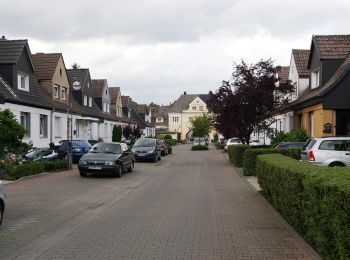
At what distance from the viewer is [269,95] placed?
93.0 feet

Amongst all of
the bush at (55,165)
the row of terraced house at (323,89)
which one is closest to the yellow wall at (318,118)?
the row of terraced house at (323,89)

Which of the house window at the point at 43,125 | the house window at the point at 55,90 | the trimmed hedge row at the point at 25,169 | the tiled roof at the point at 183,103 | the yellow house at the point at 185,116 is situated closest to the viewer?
the trimmed hedge row at the point at 25,169

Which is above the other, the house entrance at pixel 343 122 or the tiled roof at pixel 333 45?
the tiled roof at pixel 333 45

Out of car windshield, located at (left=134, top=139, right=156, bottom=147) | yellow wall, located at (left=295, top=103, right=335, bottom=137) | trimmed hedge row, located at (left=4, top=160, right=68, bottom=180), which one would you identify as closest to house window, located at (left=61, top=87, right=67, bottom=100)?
car windshield, located at (left=134, top=139, right=156, bottom=147)

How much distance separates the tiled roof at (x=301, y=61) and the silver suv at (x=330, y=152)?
15.7m

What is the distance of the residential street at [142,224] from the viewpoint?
736cm

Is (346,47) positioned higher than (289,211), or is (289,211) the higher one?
(346,47)

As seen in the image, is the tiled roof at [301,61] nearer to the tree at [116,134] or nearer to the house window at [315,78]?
the house window at [315,78]

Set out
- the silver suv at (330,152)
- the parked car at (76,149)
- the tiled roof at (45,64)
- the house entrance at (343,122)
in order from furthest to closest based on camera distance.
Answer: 1. the tiled roof at (45,64)
2. the parked car at (76,149)
3. the house entrance at (343,122)
4. the silver suv at (330,152)

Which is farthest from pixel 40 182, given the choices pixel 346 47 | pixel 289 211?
pixel 346 47

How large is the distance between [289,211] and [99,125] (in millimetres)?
42768

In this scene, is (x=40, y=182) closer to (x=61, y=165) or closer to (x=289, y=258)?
(x=61, y=165)

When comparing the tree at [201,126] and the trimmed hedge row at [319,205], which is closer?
the trimmed hedge row at [319,205]

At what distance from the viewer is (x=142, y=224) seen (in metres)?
9.59
